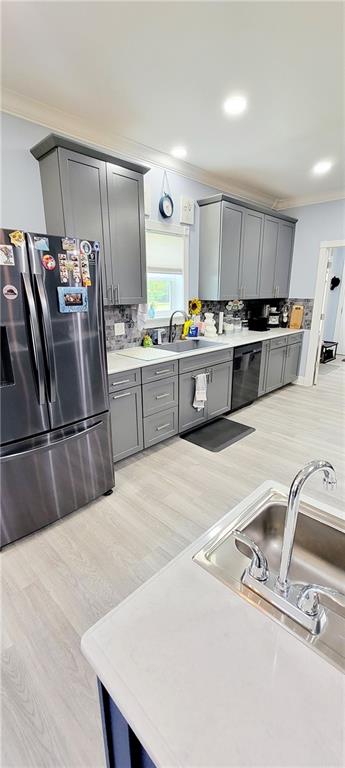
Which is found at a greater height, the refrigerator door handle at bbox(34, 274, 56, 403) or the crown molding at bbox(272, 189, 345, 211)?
the crown molding at bbox(272, 189, 345, 211)

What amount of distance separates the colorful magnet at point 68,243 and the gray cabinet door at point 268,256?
320cm

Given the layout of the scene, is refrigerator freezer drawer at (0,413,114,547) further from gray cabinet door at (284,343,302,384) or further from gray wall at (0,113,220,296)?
gray cabinet door at (284,343,302,384)

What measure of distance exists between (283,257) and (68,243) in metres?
3.86

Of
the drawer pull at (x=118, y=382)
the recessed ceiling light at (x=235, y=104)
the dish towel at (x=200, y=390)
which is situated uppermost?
the recessed ceiling light at (x=235, y=104)

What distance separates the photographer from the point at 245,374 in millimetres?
3928

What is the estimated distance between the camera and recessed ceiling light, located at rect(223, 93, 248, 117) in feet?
7.22

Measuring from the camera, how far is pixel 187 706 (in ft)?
1.85

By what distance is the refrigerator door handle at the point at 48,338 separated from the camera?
1.76m

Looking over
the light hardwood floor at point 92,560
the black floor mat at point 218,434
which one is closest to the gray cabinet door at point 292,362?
the light hardwood floor at point 92,560

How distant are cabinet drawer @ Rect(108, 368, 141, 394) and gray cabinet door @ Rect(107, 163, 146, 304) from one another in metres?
0.63

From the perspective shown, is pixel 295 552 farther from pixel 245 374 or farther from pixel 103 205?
pixel 245 374

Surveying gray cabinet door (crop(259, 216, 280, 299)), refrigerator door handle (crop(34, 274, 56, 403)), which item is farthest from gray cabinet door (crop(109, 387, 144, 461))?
gray cabinet door (crop(259, 216, 280, 299))

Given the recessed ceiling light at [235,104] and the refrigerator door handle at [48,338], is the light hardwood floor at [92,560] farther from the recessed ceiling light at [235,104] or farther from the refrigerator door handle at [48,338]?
the recessed ceiling light at [235,104]

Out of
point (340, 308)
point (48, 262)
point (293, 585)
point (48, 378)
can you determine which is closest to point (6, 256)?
point (48, 262)
